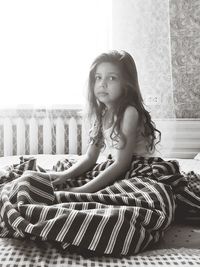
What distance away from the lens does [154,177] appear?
3.58 ft

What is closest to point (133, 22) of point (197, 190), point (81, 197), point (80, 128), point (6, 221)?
point (80, 128)

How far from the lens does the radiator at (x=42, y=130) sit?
252 centimetres

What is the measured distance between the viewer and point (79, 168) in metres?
1.43

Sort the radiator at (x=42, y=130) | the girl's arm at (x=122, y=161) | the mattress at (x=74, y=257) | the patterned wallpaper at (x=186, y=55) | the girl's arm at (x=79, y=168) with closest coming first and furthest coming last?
the mattress at (x=74, y=257) < the girl's arm at (x=122, y=161) < the girl's arm at (x=79, y=168) < the patterned wallpaper at (x=186, y=55) < the radiator at (x=42, y=130)

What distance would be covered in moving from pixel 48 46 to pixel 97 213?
72.8 inches

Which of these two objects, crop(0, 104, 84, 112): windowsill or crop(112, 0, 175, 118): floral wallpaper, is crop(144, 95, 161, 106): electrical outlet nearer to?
crop(112, 0, 175, 118): floral wallpaper

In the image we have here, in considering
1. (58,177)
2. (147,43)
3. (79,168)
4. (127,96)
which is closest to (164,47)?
(147,43)

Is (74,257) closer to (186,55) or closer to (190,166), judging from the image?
(190,166)

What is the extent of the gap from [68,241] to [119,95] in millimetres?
794

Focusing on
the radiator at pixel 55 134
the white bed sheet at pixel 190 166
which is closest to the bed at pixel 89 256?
the white bed sheet at pixel 190 166

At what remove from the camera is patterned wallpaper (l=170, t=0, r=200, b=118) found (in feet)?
7.89

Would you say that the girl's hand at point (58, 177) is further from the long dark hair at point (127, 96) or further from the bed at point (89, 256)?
the bed at point (89, 256)

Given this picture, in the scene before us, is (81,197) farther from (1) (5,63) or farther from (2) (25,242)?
(1) (5,63)

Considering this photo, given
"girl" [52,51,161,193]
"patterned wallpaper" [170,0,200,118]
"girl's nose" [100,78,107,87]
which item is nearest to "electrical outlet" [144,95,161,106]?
"patterned wallpaper" [170,0,200,118]
